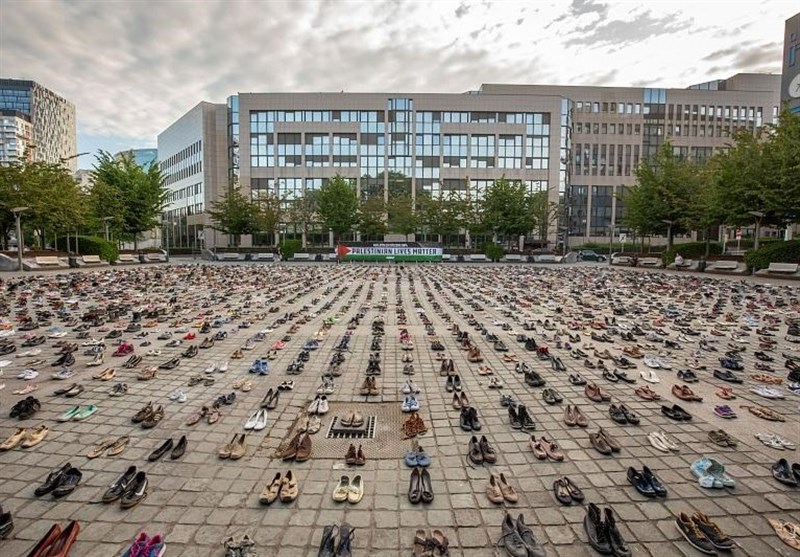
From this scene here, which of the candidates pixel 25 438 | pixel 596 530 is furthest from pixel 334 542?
pixel 25 438

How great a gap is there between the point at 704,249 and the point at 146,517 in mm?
42081

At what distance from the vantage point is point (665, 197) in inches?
1435

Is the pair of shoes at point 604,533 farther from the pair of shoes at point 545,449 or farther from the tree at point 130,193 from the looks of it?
the tree at point 130,193

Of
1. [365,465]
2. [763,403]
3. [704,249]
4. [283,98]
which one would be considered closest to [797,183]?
[704,249]

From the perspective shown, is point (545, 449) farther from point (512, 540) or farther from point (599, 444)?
point (512, 540)

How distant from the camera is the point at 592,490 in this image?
13.5ft

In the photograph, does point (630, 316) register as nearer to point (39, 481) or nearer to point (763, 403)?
point (763, 403)

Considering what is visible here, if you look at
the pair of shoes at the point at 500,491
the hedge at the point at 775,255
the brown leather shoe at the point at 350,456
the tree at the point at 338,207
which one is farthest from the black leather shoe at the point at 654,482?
the tree at the point at 338,207

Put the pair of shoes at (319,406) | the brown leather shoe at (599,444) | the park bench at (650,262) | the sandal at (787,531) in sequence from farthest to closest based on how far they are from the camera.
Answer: the park bench at (650,262) < the pair of shoes at (319,406) < the brown leather shoe at (599,444) < the sandal at (787,531)

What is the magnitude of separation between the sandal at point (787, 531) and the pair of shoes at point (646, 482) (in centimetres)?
82

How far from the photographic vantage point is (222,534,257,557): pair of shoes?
3188 mm

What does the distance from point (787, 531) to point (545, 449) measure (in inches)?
82.5

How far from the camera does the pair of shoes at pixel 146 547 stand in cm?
315

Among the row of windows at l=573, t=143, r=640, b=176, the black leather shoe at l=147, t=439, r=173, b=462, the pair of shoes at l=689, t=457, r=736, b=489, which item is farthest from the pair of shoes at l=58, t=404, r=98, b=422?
the row of windows at l=573, t=143, r=640, b=176
